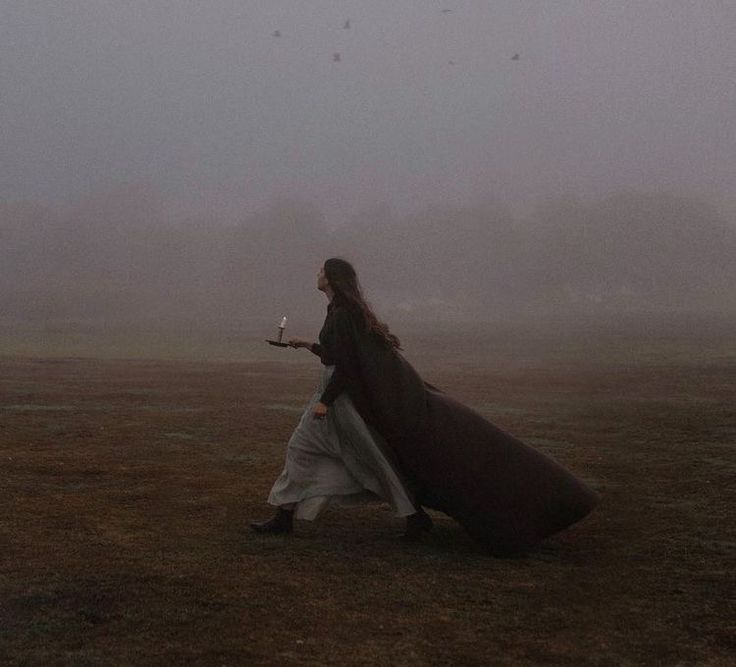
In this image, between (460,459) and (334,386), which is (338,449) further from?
(460,459)

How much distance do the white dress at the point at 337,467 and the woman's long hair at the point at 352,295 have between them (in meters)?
0.45

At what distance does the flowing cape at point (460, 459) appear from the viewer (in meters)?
6.40

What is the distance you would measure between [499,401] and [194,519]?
1285 cm

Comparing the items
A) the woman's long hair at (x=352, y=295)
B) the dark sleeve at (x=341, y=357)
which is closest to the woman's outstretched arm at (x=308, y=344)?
the dark sleeve at (x=341, y=357)

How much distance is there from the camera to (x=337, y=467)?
680 cm

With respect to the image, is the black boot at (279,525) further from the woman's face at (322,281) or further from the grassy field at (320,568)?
the woman's face at (322,281)

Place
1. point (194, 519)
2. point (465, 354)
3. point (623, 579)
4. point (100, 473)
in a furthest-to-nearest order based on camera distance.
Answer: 1. point (465, 354)
2. point (100, 473)
3. point (194, 519)
4. point (623, 579)

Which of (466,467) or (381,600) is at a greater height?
(466,467)

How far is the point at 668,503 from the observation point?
8.54 meters

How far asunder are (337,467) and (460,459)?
89 cm

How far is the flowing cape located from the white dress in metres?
0.11

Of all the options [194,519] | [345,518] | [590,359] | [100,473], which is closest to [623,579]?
[345,518]

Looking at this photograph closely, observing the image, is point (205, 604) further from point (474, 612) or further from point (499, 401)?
point (499, 401)

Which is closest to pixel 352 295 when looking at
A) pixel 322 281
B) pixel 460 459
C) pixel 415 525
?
pixel 322 281
